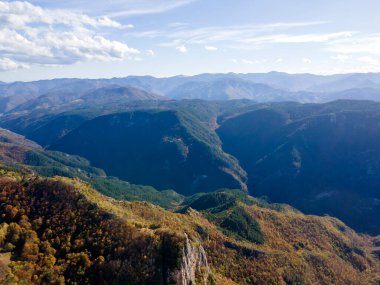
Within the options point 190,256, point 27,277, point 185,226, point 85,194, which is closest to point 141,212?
point 185,226

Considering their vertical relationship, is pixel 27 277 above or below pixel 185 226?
above

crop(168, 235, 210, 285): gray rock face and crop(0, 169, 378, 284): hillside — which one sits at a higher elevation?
crop(0, 169, 378, 284): hillside

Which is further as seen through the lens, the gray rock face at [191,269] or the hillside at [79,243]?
the gray rock face at [191,269]

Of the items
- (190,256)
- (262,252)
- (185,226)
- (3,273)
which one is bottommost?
(262,252)

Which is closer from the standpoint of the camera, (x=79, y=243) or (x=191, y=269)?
(x=79, y=243)

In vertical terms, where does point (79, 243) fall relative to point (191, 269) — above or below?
above

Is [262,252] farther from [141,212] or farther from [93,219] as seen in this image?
[93,219]

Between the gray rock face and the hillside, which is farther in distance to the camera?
the gray rock face

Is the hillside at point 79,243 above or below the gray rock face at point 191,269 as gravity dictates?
above
